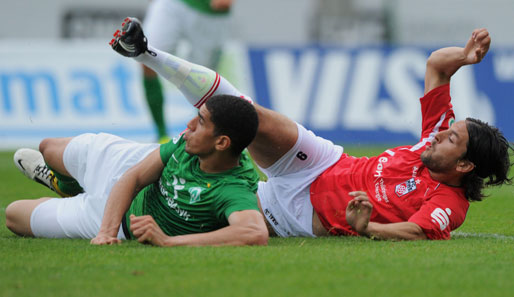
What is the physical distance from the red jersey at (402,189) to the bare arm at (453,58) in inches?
3.0

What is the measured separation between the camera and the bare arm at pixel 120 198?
421 centimetres

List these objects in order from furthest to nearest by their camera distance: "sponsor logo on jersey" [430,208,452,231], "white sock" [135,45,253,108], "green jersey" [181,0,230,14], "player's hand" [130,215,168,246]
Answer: "green jersey" [181,0,230,14]
"white sock" [135,45,253,108]
"sponsor logo on jersey" [430,208,452,231]
"player's hand" [130,215,168,246]

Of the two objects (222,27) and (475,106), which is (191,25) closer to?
(222,27)

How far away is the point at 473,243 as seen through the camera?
4.44 meters

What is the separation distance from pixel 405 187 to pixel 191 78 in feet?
4.46

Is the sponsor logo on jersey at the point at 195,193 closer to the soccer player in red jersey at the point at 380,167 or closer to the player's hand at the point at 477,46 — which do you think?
the soccer player in red jersey at the point at 380,167

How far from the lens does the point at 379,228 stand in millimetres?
4379

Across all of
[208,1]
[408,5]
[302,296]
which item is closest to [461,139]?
[302,296]

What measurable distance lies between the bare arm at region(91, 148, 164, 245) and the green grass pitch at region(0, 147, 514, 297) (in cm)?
13

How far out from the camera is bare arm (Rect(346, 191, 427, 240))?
423 cm

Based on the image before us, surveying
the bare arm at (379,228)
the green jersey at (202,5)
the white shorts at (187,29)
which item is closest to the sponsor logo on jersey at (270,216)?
the bare arm at (379,228)

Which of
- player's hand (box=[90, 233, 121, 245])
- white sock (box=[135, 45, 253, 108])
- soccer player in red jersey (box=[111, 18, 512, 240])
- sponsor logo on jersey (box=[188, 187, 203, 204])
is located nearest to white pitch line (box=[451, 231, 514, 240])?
soccer player in red jersey (box=[111, 18, 512, 240])

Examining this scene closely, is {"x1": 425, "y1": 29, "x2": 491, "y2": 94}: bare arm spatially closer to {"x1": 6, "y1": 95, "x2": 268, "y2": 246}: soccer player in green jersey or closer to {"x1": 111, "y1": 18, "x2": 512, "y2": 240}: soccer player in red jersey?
{"x1": 111, "y1": 18, "x2": 512, "y2": 240}: soccer player in red jersey

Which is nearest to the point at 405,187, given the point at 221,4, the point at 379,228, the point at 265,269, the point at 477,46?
the point at 379,228
